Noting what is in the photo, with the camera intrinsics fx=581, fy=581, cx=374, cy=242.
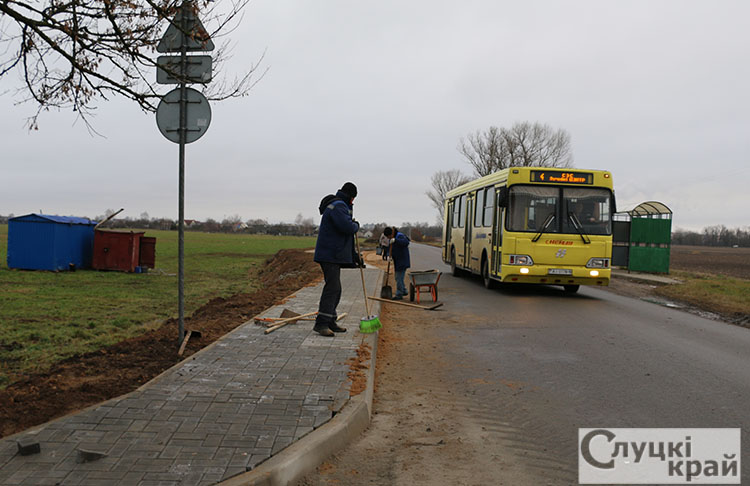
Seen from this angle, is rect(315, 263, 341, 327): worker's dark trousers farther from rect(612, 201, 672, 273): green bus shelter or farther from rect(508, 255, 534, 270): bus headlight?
rect(612, 201, 672, 273): green bus shelter

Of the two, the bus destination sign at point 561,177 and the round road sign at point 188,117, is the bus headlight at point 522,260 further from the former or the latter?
the round road sign at point 188,117

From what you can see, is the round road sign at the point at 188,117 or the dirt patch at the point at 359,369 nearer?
the dirt patch at the point at 359,369

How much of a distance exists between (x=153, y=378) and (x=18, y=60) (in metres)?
3.30

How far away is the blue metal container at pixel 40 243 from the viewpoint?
21719 mm

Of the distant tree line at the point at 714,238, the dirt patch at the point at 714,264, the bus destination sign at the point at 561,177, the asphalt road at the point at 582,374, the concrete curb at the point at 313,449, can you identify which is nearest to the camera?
the concrete curb at the point at 313,449

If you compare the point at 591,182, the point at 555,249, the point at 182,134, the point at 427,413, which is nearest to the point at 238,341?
the point at 182,134

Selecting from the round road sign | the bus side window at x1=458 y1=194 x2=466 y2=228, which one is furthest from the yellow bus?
the round road sign

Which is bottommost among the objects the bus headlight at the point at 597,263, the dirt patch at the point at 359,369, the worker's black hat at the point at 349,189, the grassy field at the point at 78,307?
the grassy field at the point at 78,307

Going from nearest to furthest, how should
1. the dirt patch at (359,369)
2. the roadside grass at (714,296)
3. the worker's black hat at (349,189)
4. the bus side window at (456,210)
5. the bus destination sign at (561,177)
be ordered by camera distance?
the dirt patch at (359,369) < the worker's black hat at (349,189) < the roadside grass at (714,296) < the bus destination sign at (561,177) < the bus side window at (456,210)

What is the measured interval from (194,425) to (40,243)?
68.1 feet

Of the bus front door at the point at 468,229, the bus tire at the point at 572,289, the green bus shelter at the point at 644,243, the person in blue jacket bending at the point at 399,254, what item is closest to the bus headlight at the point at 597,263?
the bus tire at the point at 572,289

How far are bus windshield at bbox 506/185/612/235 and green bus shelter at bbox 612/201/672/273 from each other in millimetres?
12290

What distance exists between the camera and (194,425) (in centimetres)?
430

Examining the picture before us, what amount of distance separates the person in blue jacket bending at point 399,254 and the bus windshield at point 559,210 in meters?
2.52
